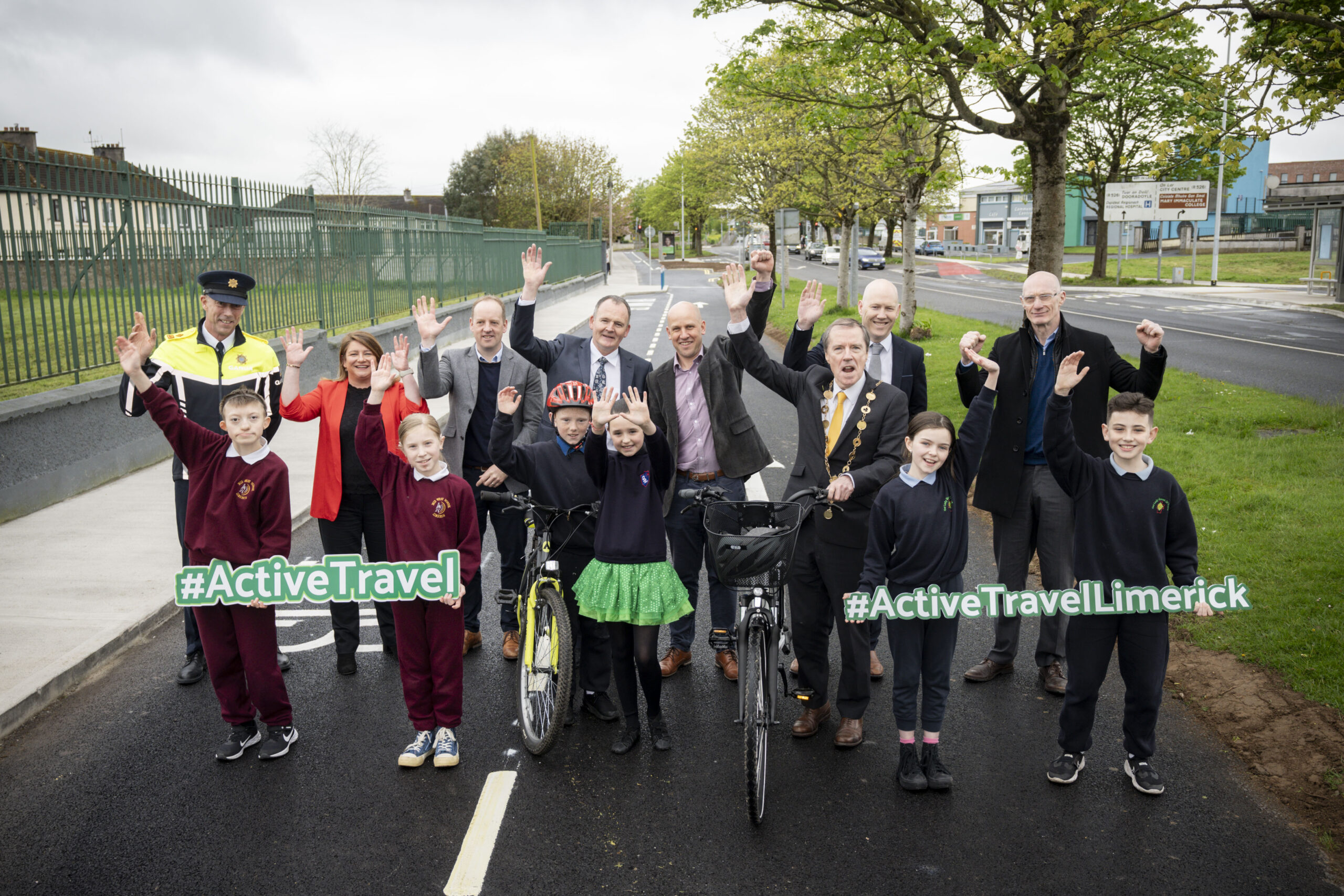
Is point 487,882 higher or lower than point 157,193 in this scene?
lower

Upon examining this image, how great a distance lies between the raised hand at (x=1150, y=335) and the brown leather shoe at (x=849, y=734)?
2.24 m

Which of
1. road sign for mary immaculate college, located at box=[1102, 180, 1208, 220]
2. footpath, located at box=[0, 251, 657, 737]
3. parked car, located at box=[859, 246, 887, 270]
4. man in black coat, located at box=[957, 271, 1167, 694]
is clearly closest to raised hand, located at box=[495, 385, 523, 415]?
footpath, located at box=[0, 251, 657, 737]

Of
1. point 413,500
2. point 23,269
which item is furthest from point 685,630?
point 23,269

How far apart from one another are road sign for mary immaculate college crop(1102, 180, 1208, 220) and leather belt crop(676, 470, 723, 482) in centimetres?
4280

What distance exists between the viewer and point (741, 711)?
13.6 feet

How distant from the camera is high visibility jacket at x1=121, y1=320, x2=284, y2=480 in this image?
5238 millimetres

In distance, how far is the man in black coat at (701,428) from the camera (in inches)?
204

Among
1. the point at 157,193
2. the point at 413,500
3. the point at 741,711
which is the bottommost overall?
the point at 741,711

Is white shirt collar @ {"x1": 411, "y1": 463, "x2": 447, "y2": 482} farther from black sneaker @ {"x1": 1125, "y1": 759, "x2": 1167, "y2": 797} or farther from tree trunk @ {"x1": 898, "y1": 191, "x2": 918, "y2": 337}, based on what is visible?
tree trunk @ {"x1": 898, "y1": 191, "x2": 918, "y2": 337}

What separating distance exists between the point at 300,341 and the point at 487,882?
3.21m

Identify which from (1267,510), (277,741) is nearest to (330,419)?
(277,741)

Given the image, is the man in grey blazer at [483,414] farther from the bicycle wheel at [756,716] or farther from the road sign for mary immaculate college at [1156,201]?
the road sign for mary immaculate college at [1156,201]

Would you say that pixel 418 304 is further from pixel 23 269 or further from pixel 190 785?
pixel 23 269

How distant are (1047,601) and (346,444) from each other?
373 cm
